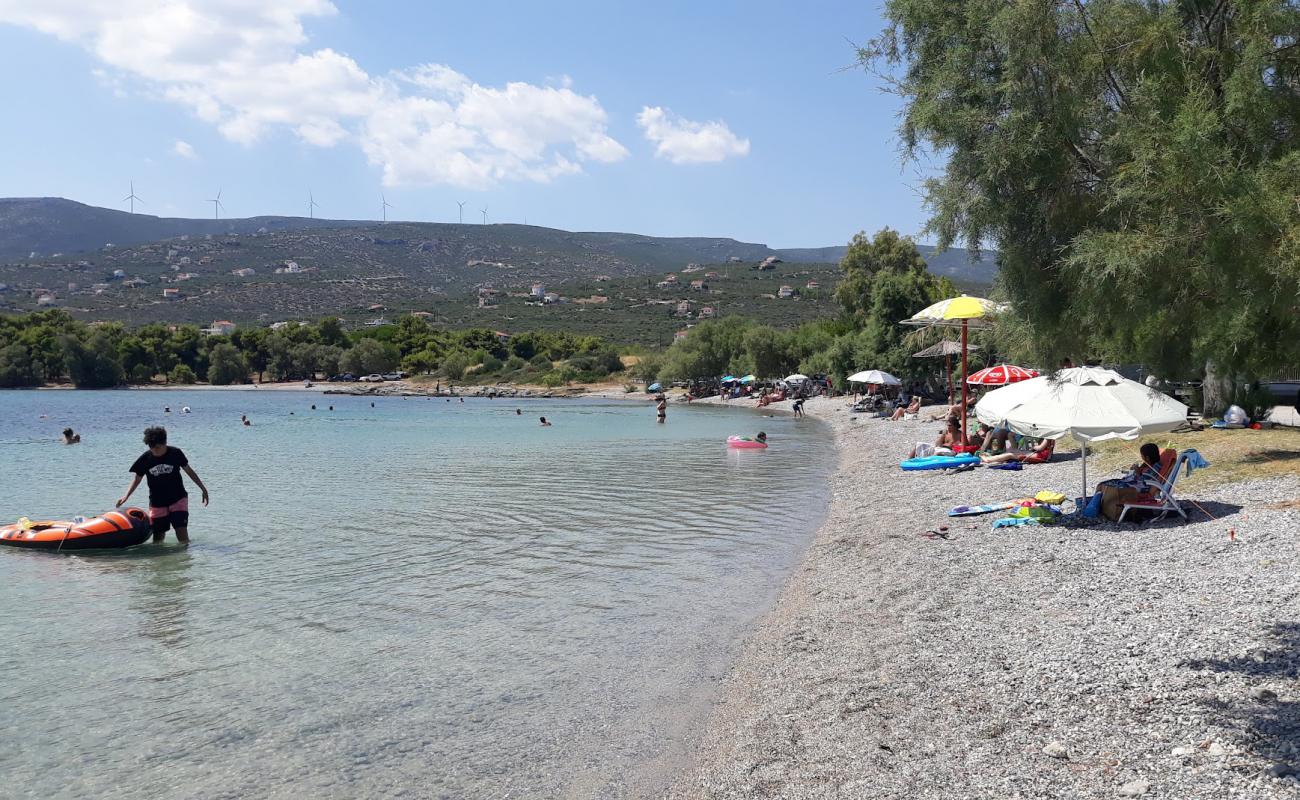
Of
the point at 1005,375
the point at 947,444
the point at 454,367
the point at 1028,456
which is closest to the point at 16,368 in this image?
the point at 454,367

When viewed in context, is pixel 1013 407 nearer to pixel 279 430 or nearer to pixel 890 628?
pixel 890 628

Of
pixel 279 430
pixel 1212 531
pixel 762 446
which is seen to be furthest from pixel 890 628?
pixel 279 430

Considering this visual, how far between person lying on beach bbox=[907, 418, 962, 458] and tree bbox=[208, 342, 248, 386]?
10683 cm

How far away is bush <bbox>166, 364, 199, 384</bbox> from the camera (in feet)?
367

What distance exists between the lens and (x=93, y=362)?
343 feet

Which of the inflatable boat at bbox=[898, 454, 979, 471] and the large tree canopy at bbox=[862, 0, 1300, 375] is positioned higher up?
the large tree canopy at bbox=[862, 0, 1300, 375]

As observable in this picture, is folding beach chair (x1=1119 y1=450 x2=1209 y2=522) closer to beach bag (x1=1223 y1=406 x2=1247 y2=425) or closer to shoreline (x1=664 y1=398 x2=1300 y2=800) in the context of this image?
shoreline (x1=664 y1=398 x2=1300 y2=800)

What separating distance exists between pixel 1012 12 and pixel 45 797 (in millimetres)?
7938

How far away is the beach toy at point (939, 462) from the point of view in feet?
63.2

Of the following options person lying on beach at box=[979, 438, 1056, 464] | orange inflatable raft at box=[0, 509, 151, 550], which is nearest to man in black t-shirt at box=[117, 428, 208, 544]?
orange inflatable raft at box=[0, 509, 151, 550]

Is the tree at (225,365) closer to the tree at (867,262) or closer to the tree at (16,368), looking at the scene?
the tree at (16,368)

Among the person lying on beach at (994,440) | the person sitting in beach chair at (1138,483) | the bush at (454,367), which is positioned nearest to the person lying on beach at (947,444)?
the person lying on beach at (994,440)

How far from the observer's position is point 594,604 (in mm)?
10578

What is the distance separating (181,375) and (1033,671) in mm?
121580
